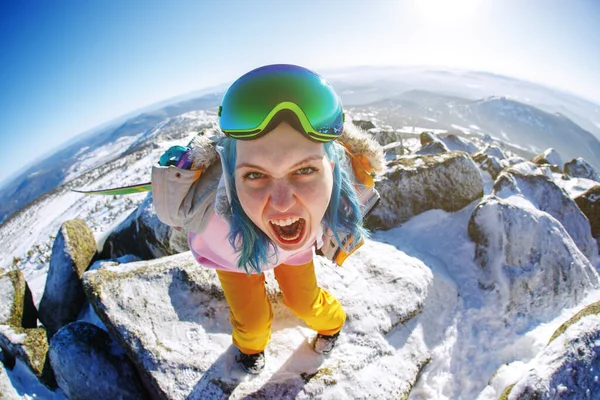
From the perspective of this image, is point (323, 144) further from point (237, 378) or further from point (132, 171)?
point (132, 171)

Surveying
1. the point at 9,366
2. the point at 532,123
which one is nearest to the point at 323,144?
the point at 9,366

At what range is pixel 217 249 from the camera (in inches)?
103

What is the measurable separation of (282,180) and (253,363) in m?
2.17

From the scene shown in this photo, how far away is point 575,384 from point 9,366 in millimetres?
6453

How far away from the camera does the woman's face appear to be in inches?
72.5

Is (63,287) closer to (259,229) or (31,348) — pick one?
(31,348)

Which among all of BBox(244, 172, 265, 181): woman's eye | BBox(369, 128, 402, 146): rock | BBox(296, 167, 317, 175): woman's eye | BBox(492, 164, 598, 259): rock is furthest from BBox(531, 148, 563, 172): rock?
BBox(244, 172, 265, 181): woman's eye

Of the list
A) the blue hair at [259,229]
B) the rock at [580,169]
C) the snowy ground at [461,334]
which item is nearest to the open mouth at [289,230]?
the blue hair at [259,229]

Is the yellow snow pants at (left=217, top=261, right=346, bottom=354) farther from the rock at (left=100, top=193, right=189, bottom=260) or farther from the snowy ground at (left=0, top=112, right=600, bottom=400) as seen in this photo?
the rock at (left=100, top=193, right=189, bottom=260)

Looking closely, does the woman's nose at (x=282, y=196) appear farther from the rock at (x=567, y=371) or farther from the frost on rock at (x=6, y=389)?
the frost on rock at (x=6, y=389)

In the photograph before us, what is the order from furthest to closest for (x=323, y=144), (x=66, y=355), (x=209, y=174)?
(x=66, y=355)
(x=209, y=174)
(x=323, y=144)

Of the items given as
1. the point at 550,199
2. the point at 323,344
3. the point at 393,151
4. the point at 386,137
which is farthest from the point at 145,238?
the point at 386,137

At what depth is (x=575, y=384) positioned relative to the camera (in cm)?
268

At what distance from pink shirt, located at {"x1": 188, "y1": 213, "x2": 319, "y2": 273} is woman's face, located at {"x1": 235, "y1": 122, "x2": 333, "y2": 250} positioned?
582 millimetres
